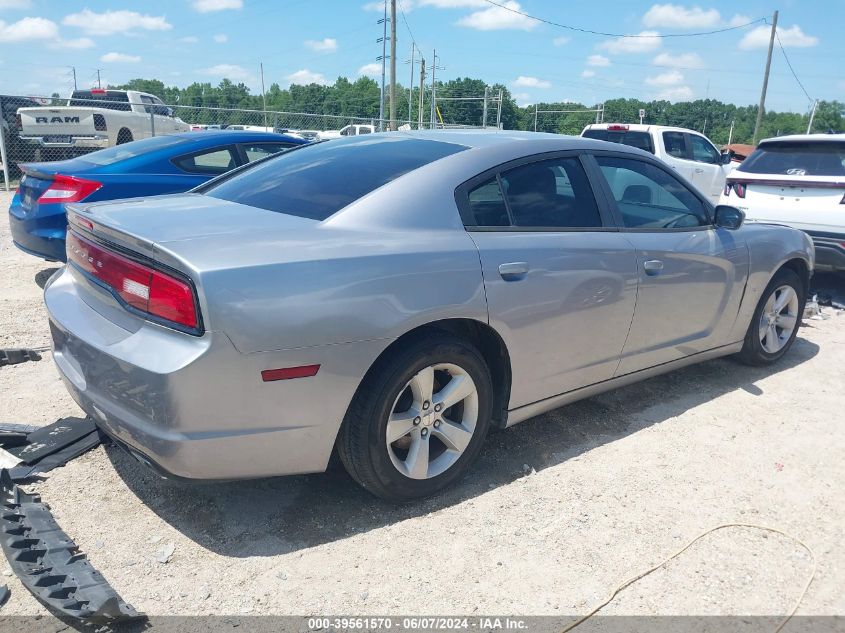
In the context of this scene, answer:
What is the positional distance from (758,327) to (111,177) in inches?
208

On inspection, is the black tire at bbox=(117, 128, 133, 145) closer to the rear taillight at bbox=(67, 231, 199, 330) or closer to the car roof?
the car roof

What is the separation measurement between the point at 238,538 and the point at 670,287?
8.53ft

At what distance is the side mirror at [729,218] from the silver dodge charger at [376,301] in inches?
9.7

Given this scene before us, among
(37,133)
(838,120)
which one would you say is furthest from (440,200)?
(838,120)

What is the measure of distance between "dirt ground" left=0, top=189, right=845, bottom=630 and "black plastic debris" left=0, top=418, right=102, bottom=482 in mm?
68

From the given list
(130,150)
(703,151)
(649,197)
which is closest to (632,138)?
(703,151)

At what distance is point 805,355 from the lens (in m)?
5.30

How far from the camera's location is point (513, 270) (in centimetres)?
293

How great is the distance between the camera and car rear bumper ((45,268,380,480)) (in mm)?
2213

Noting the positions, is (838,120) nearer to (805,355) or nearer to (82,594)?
(805,355)

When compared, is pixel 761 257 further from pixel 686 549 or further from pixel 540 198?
pixel 686 549

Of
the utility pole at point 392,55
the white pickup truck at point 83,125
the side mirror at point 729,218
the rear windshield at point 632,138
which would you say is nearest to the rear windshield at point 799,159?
the side mirror at point 729,218

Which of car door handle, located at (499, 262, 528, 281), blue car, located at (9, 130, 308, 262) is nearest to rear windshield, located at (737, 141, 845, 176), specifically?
car door handle, located at (499, 262, 528, 281)

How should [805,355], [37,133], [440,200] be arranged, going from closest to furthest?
[440,200]
[805,355]
[37,133]
